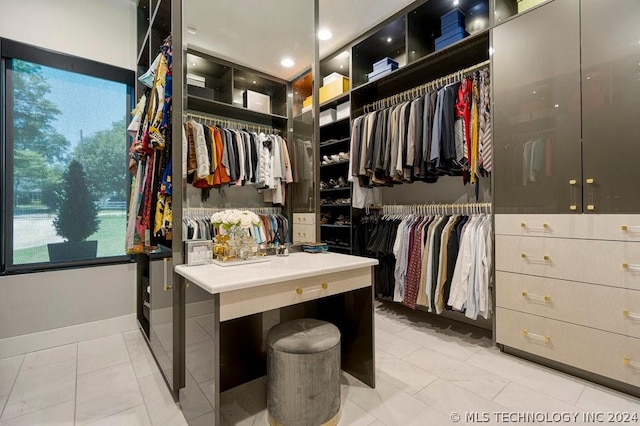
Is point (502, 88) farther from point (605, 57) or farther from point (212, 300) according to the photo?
point (212, 300)

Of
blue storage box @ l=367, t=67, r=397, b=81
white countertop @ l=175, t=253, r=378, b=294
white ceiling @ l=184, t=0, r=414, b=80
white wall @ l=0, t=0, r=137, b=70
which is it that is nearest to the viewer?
white countertop @ l=175, t=253, r=378, b=294

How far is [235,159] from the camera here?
1975 mm

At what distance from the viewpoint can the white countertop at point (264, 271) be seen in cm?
122

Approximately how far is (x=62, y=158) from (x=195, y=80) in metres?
1.67

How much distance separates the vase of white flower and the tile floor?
0.78 meters

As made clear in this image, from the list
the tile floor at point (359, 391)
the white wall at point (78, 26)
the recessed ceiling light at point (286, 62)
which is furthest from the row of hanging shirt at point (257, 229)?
the white wall at point (78, 26)

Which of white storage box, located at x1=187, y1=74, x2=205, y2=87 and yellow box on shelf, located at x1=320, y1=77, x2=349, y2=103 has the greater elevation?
yellow box on shelf, located at x1=320, y1=77, x2=349, y2=103

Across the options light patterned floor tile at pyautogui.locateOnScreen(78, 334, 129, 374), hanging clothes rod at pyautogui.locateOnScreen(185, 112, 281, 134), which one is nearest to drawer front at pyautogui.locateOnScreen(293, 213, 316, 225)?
hanging clothes rod at pyautogui.locateOnScreen(185, 112, 281, 134)

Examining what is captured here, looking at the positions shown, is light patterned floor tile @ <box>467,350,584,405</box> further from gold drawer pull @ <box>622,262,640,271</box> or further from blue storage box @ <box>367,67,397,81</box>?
blue storage box @ <box>367,67,397,81</box>

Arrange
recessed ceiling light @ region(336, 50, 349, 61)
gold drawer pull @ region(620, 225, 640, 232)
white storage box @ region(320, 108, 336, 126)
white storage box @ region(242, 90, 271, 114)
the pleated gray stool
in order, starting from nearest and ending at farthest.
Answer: the pleated gray stool, gold drawer pull @ region(620, 225, 640, 232), white storage box @ region(242, 90, 271, 114), recessed ceiling light @ region(336, 50, 349, 61), white storage box @ region(320, 108, 336, 126)

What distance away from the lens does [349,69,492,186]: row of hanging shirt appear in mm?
2291

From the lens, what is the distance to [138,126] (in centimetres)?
218

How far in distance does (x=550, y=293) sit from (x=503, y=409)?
2.73 feet

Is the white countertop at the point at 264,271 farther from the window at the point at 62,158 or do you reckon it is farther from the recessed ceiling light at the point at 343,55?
the recessed ceiling light at the point at 343,55
